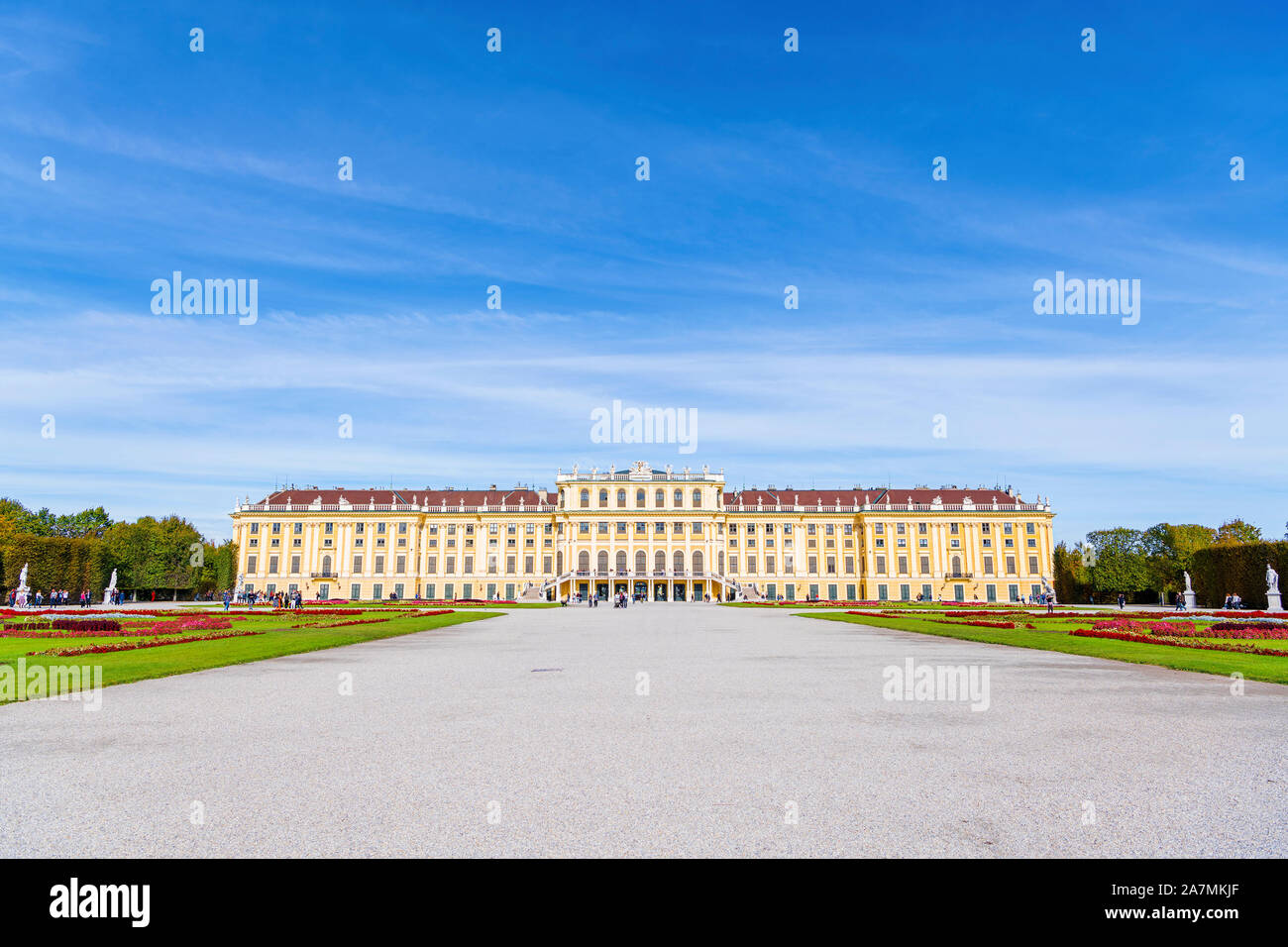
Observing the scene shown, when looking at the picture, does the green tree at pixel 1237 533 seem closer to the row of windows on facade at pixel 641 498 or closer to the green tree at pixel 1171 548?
the green tree at pixel 1171 548

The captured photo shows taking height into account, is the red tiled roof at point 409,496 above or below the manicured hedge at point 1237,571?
above

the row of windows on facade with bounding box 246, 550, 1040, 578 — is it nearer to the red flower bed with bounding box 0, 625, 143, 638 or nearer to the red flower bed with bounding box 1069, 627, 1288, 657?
the red flower bed with bounding box 0, 625, 143, 638

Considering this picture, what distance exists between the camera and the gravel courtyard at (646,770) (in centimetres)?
541

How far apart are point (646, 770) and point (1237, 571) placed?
7721 centimetres

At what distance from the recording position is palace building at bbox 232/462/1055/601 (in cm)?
10194

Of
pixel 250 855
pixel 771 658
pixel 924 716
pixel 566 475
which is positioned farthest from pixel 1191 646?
pixel 566 475

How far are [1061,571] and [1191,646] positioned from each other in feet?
306

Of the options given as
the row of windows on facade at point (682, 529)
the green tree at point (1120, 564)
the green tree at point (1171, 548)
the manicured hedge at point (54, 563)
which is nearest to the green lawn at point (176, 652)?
the manicured hedge at point (54, 563)

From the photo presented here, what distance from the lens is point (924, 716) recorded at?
1023 centimetres

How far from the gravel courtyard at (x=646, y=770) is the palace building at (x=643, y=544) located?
88236mm

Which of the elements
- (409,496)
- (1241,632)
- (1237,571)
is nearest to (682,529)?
(409,496)


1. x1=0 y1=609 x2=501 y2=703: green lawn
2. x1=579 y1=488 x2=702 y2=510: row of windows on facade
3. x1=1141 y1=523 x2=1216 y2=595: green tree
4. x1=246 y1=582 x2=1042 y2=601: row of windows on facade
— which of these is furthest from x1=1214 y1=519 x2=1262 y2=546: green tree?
x1=0 y1=609 x2=501 y2=703: green lawn

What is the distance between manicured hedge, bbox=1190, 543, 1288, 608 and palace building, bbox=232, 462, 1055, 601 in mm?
29388

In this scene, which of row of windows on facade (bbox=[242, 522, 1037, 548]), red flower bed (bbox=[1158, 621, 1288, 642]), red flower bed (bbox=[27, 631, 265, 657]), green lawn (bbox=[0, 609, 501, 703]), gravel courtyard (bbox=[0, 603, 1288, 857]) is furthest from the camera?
row of windows on facade (bbox=[242, 522, 1037, 548])
